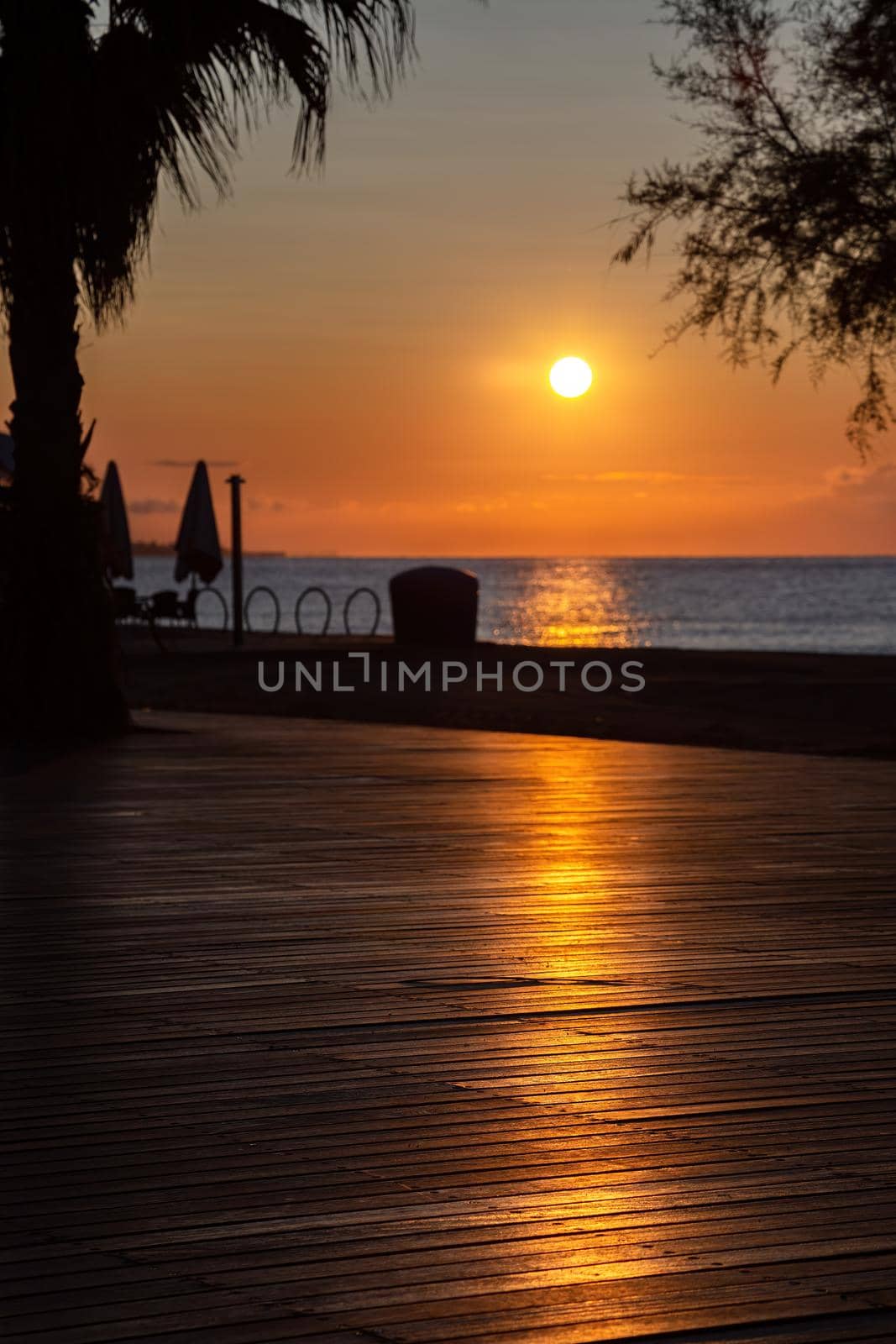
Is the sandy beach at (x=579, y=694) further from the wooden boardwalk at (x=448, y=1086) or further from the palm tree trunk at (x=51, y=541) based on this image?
the wooden boardwalk at (x=448, y=1086)

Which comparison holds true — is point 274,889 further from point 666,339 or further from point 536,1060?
point 666,339

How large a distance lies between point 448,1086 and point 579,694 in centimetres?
1330

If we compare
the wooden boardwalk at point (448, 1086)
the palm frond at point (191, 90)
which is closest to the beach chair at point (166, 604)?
the palm frond at point (191, 90)

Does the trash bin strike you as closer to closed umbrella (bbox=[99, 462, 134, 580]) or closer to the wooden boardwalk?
closed umbrella (bbox=[99, 462, 134, 580])

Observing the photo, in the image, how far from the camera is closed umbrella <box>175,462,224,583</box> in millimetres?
30141

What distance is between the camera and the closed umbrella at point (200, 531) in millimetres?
30141

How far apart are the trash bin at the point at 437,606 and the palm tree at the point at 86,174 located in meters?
11.7

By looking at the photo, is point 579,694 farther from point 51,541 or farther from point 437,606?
point 437,606

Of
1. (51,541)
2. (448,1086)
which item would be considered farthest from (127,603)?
(448,1086)

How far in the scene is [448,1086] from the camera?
3.66 m

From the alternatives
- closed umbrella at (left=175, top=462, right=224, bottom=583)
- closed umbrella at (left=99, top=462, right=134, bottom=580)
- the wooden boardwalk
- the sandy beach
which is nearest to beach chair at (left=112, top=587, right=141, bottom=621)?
the sandy beach

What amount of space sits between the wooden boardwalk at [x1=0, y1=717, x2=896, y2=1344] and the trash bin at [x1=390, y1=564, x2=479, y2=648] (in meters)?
16.1

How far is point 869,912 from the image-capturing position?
19.0ft

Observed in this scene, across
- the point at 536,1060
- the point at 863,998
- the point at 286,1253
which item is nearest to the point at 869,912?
the point at 863,998
